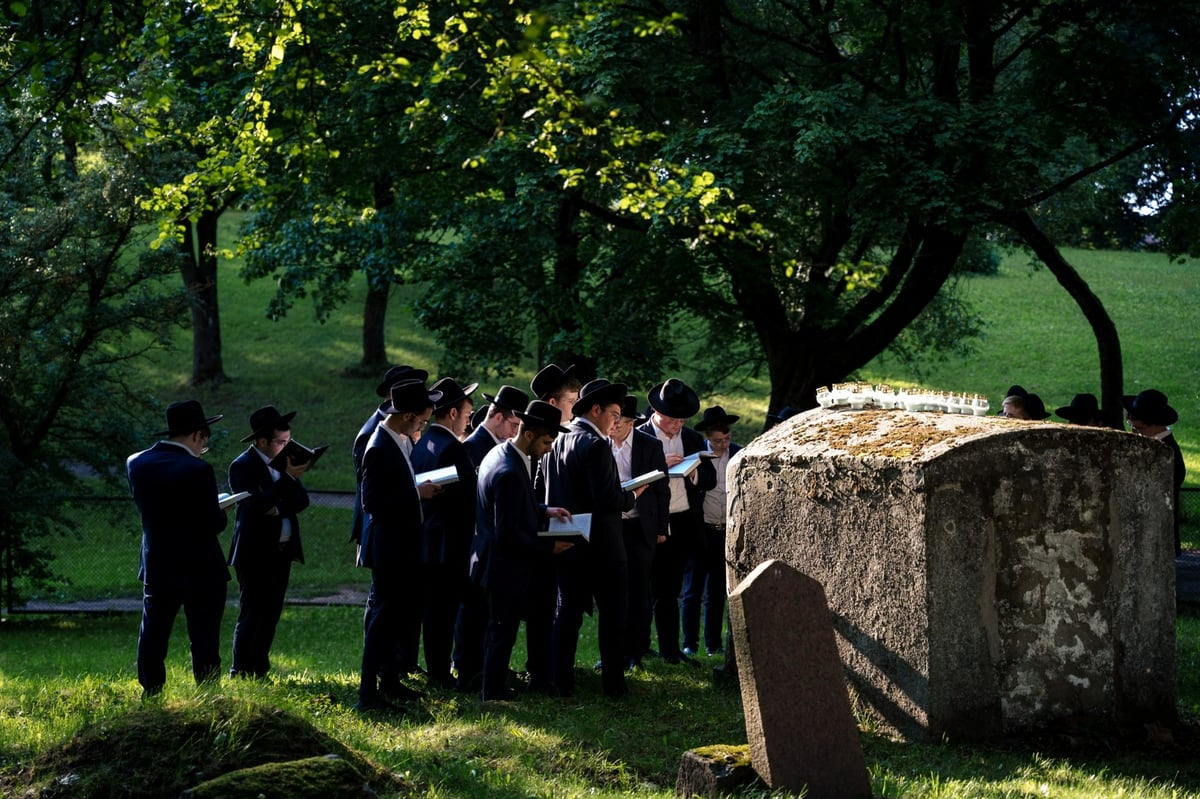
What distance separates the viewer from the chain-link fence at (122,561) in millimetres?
17844

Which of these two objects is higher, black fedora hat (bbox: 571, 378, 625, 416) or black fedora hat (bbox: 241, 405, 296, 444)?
black fedora hat (bbox: 571, 378, 625, 416)

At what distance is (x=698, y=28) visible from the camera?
18375 mm

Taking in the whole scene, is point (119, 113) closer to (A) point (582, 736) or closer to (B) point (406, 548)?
(B) point (406, 548)

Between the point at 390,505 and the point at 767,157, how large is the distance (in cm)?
944

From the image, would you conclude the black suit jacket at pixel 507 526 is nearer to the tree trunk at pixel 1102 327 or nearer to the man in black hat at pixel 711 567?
the man in black hat at pixel 711 567

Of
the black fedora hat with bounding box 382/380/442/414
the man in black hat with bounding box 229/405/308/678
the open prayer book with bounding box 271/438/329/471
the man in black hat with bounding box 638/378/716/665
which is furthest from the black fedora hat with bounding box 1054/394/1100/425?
the man in black hat with bounding box 229/405/308/678

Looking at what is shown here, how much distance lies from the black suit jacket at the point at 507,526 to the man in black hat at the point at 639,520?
1.21m

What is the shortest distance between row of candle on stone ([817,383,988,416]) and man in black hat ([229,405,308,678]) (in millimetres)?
3931

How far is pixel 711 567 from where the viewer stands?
11781 millimetres

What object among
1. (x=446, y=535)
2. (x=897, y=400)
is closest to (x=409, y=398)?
(x=446, y=535)

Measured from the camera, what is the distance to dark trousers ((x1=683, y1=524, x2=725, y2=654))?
1164 centimetres

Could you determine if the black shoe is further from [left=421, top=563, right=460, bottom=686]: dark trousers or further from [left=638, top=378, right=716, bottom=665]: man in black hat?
[left=638, top=378, right=716, bottom=665]: man in black hat

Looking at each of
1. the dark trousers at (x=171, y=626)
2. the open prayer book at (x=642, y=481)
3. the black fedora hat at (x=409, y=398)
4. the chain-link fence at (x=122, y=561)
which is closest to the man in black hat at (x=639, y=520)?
the open prayer book at (x=642, y=481)

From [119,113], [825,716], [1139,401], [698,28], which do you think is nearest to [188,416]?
[119,113]
